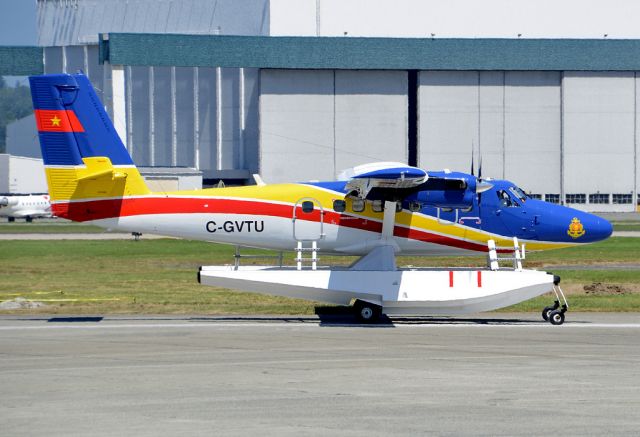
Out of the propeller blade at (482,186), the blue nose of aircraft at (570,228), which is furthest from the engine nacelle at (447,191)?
the blue nose of aircraft at (570,228)

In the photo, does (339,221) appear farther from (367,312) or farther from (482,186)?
(482,186)

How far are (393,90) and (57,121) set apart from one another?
5929 cm

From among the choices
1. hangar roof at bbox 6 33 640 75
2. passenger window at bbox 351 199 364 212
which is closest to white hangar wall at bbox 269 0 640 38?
hangar roof at bbox 6 33 640 75

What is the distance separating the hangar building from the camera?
7912 centimetres

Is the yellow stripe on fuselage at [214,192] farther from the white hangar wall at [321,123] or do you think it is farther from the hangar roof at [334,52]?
the hangar roof at [334,52]

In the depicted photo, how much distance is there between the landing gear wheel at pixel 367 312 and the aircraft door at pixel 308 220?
2095mm

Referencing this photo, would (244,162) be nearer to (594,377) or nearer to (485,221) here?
(485,221)

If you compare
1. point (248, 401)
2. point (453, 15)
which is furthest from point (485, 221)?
point (453, 15)

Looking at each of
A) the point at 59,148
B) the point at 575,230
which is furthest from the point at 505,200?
the point at 59,148

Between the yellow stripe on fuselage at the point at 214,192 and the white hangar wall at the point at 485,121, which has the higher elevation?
the white hangar wall at the point at 485,121

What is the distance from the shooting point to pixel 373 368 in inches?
632

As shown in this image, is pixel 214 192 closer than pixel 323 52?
Yes

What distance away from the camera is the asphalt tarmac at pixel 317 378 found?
40.0 feet

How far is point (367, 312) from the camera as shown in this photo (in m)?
22.4
